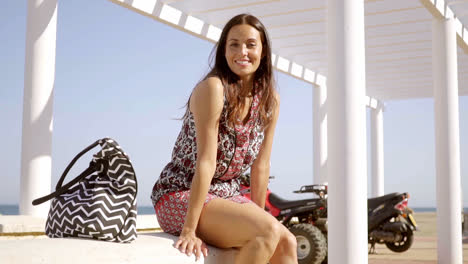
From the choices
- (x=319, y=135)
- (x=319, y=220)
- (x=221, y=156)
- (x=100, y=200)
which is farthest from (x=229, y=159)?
(x=319, y=135)

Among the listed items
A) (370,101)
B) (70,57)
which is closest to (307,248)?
(370,101)

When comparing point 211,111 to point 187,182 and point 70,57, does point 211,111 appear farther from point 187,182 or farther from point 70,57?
point 70,57

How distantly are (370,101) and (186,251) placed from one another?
36.7 ft

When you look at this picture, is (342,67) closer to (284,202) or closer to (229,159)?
(229,159)

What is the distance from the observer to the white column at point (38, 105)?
5.23m

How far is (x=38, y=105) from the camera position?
5.25 m

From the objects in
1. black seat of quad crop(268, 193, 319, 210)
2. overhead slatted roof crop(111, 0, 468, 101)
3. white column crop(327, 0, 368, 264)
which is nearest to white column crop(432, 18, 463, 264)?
overhead slatted roof crop(111, 0, 468, 101)

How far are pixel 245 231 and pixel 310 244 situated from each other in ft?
14.5

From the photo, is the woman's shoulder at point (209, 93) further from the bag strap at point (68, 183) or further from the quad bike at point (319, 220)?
the quad bike at point (319, 220)

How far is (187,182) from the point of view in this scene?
263 centimetres

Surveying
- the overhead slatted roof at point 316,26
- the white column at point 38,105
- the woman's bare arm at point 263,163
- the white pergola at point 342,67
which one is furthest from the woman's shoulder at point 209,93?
the overhead slatted roof at point 316,26

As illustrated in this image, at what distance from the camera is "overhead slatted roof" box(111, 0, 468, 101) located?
6938 mm

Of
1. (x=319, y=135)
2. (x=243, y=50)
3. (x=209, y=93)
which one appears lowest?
(x=209, y=93)

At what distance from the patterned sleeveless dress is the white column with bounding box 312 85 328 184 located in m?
7.83
